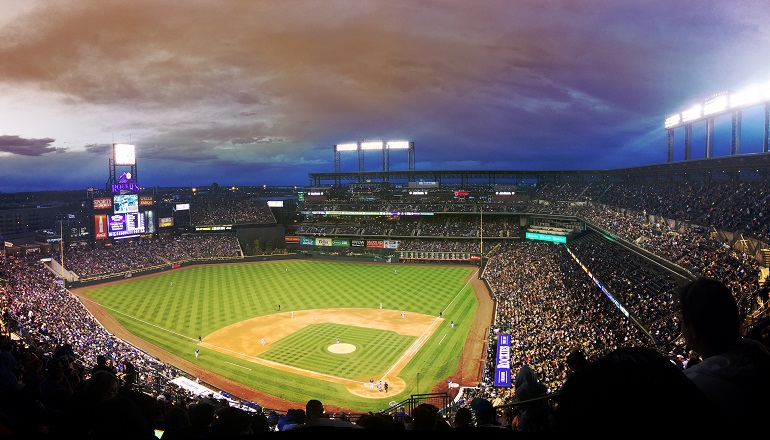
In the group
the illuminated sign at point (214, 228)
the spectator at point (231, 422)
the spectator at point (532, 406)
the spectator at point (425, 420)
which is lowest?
the illuminated sign at point (214, 228)

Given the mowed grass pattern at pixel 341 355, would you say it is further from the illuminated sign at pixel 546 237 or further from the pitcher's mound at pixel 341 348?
the illuminated sign at pixel 546 237

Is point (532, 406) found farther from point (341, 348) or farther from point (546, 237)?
point (546, 237)

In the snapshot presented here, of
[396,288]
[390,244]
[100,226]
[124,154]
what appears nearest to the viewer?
[396,288]

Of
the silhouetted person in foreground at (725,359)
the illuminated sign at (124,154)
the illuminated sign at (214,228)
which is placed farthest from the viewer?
the illuminated sign at (214,228)

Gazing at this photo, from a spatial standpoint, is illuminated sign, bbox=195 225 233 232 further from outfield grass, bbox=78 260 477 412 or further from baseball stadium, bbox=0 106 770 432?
outfield grass, bbox=78 260 477 412

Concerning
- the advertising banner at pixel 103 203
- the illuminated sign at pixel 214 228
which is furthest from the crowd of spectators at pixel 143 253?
the advertising banner at pixel 103 203

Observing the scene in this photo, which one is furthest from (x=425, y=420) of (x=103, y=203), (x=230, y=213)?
(x=230, y=213)

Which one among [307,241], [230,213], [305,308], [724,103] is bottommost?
[305,308]
